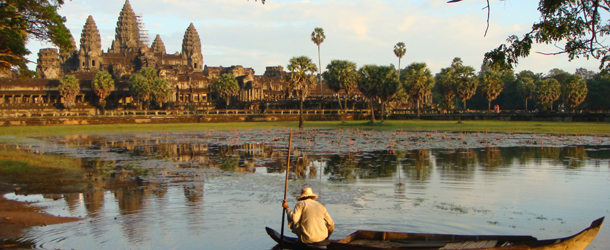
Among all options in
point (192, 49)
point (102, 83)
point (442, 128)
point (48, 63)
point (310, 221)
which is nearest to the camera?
point (310, 221)

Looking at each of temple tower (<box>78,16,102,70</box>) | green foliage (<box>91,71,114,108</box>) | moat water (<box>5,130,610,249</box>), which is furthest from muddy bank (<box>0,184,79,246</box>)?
temple tower (<box>78,16,102,70</box>)

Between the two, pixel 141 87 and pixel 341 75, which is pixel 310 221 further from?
pixel 141 87

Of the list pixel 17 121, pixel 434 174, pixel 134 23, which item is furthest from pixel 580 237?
pixel 134 23

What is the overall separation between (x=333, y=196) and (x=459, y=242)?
5837 mm

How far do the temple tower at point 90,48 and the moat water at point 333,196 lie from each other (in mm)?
108089

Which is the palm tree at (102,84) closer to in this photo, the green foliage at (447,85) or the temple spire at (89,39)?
the temple spire at (89,39)

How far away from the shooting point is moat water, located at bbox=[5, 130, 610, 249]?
1019cm

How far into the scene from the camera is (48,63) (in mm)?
113125

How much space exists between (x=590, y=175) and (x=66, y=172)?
1757 centimetres

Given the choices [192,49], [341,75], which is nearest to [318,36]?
[341,75]

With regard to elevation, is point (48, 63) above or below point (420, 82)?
above

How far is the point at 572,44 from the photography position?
461 inches

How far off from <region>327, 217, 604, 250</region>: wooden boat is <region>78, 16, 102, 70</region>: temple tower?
125474 millimetres

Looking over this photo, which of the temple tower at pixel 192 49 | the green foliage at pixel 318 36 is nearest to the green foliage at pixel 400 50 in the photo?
the green foliage at pixel 318 36
